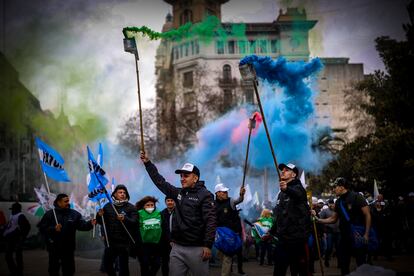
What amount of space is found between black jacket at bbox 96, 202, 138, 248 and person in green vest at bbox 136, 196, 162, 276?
0.45m

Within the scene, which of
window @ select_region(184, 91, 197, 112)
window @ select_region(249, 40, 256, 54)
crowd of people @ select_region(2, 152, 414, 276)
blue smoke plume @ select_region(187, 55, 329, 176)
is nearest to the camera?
crowd of people @ select_region(2, 152, 414, 276)

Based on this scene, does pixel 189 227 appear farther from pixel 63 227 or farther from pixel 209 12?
pixel 209 12

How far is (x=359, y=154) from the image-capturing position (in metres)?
26.0

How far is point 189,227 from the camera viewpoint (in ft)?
21.1

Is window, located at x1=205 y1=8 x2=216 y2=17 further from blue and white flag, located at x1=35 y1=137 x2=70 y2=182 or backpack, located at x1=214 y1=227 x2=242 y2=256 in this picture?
backpack, located at x1=214 y1=227 x2=242 y2=256

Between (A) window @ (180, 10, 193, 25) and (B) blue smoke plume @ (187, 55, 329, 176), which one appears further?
(A) window @ (180, 10, 193, 25)

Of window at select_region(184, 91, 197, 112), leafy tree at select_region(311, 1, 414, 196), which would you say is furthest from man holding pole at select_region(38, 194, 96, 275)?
window at select_region(184, 91, 197, 112)

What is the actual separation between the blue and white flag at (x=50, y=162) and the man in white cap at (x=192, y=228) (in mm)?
4641

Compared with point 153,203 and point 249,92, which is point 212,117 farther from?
point 153,203

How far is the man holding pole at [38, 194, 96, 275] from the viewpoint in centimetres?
937

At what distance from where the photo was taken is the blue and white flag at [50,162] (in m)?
10.4

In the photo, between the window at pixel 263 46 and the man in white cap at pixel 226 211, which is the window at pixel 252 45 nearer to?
Answer: the window at pixel 263 46

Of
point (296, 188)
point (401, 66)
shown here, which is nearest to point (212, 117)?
point (401, 66)

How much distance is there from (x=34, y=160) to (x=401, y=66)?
2662cm
